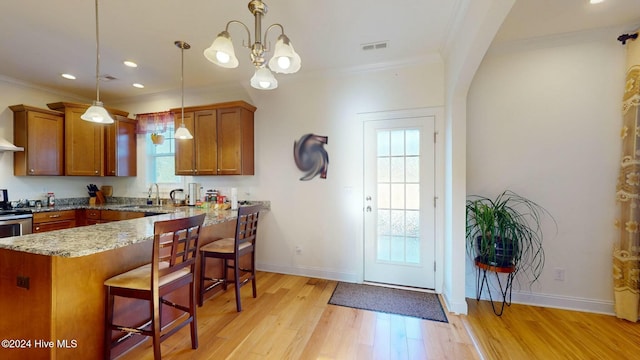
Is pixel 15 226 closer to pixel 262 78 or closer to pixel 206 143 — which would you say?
pixel 206 143

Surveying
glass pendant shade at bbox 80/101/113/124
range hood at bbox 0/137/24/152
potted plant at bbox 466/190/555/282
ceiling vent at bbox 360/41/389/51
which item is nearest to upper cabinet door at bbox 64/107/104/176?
range hood at bbox 0/137/24/152

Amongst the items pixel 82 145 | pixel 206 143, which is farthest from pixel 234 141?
pixel 82 145

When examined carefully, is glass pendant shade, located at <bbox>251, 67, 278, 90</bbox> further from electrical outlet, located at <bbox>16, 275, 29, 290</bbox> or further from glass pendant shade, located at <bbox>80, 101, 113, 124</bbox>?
electrical outlet, located at <bbox>16, 275, 29, 290</bbox>

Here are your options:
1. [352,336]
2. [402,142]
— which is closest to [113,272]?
[352,336]

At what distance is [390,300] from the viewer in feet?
8.75

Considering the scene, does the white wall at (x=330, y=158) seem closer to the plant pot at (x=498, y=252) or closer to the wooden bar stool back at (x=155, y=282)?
the plant pot at (x=498, y=252)

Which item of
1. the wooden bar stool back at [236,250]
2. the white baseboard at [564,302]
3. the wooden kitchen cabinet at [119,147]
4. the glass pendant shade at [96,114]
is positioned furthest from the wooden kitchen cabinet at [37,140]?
the white baseboard at [564,302]

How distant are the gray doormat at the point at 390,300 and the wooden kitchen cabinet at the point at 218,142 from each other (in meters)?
2.04

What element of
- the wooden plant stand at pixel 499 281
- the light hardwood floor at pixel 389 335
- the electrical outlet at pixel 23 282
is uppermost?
the electrical outlet at pixel 23 282

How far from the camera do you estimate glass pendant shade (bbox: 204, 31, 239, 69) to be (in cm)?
155

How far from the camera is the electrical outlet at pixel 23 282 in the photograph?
146cm

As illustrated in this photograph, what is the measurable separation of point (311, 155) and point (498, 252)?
2303mm

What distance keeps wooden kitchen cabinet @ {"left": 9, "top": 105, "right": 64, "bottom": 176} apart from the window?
1133 millimetres

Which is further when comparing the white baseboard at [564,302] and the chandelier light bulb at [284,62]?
the white baseboard at [564,302]
